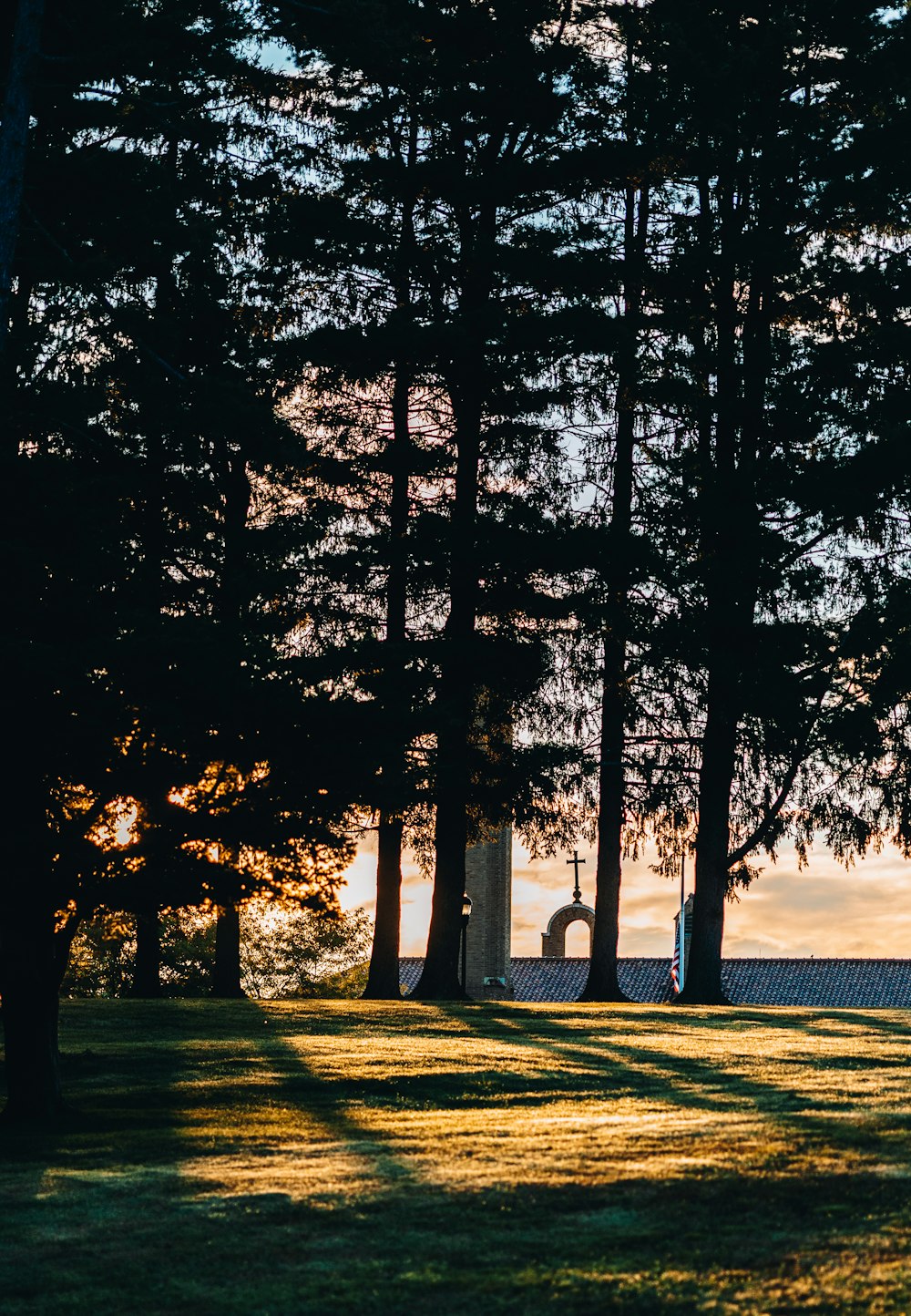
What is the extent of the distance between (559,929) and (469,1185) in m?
53.9

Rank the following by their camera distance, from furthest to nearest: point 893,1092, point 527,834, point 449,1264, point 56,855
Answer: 1. point 527,834
2. point 56,855
3. point 893,1092
4. point 449,1264

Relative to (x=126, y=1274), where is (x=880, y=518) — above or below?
above

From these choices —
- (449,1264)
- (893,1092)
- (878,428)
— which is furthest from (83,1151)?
(878,428)

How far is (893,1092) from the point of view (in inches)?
462

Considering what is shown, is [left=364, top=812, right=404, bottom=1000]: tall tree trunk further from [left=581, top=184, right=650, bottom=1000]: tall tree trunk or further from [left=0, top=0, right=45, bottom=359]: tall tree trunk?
[left=0, top=0, right=45, bottom=359]: tall tree trunk

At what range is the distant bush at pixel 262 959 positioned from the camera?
4800 cm

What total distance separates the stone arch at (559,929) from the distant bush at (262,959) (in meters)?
8.97

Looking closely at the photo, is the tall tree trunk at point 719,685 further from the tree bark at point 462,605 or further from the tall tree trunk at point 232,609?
the tall tree trunk at point 232,609

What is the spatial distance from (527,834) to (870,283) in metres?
11.3

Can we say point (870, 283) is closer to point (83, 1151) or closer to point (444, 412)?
point (444, 412)

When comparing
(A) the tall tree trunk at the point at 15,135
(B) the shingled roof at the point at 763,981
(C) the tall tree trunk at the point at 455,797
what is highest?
(A) the tall tree trunk at the point at 15,135

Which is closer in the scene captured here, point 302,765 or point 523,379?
point 302,765

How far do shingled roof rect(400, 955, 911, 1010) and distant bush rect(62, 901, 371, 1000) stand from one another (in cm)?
264

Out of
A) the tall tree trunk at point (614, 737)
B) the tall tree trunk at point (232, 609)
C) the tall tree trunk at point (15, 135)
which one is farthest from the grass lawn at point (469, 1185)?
the tall tree trunk at point (614, 737)
